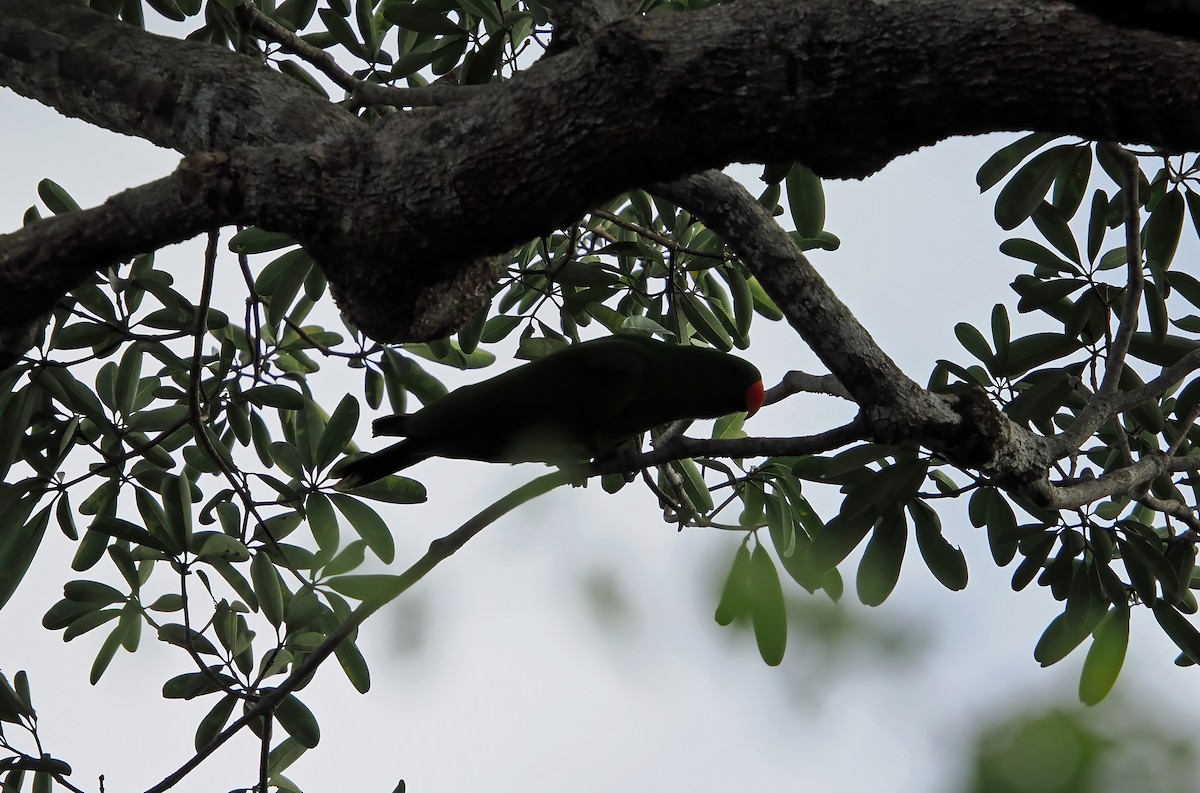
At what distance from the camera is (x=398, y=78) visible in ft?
10.1

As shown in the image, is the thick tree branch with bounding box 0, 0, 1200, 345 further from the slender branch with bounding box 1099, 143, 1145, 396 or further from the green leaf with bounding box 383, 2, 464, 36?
the slender branch with bounding box 1099, 143, 1145, 396

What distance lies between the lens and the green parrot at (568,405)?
2.55 meters

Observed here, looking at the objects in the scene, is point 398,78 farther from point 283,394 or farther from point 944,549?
point 944,549

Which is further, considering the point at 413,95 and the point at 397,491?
the point at 397,491

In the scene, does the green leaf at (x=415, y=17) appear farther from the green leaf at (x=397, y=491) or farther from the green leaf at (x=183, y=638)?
the green leaf at (x=183, y=638)

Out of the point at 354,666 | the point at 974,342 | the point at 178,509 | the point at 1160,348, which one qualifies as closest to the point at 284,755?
the point at 354,666

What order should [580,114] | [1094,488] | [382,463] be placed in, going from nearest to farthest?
[580,114] < [1094,488] < [382,463]

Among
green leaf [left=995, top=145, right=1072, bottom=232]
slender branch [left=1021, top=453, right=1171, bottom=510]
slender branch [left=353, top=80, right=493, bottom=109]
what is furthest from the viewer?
green leaf [left=995, top=145, right=1072, bottom=232]

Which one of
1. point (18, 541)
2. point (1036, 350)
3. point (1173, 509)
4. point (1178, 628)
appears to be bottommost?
point (1178, 628)

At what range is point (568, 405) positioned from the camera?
8.69ft

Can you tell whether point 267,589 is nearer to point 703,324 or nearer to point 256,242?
point 256,242

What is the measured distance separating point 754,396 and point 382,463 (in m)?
1.16

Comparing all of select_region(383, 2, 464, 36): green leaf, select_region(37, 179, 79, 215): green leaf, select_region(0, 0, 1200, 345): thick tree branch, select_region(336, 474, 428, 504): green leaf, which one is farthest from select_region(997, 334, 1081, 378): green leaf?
select_region(37, 179, 79, 215): green leaf

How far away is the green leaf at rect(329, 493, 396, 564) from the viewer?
3031mm
